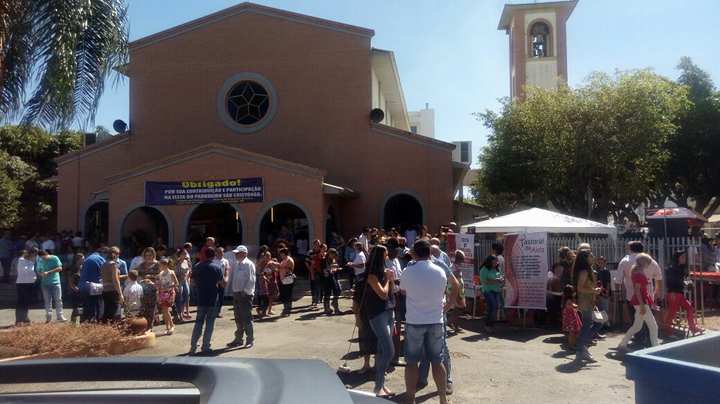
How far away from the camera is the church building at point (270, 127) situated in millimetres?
22219

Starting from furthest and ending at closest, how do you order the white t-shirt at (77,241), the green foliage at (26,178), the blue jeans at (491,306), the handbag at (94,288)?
the green foliage at (26,178) < the white t-shirt at (77,241) < the blue jeans at (491,306) < the handbag at (94,288)

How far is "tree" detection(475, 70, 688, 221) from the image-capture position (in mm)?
19547

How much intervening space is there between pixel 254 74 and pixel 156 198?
6.68 m

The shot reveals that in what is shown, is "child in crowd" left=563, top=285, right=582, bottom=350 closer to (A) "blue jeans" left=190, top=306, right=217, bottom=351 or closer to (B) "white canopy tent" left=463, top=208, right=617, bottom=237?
(B) "white canopy tent" left=463, top=208, right=617, bottom=237

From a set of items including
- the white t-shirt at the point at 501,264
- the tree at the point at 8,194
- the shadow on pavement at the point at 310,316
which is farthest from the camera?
the tree at the point at 8,194

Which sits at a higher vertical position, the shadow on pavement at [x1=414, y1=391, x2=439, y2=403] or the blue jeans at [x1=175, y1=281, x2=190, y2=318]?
the blue jeans at [x1=175, y1=281, x2=190, y2=318]

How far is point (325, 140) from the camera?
23.1 metres

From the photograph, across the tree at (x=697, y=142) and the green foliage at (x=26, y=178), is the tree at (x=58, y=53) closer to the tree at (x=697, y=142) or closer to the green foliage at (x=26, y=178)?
the green foliage at (x=26, y=178)

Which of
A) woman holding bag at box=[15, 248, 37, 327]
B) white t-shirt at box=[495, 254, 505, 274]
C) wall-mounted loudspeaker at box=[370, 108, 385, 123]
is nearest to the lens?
woman holding bag at box=[15, 248, 37, 327]

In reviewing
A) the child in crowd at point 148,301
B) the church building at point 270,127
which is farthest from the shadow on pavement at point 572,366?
the church building at point 270,127

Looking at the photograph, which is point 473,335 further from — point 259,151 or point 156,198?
point 259,151

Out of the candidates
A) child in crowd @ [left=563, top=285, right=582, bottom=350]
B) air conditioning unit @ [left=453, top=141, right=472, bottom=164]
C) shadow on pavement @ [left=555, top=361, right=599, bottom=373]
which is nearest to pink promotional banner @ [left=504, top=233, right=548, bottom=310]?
child in crowd @ [left=563, top=285, right=582, bottom=350]

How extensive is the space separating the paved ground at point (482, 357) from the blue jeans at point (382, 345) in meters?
0.55

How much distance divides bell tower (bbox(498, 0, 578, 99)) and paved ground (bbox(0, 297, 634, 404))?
28.7 meters
